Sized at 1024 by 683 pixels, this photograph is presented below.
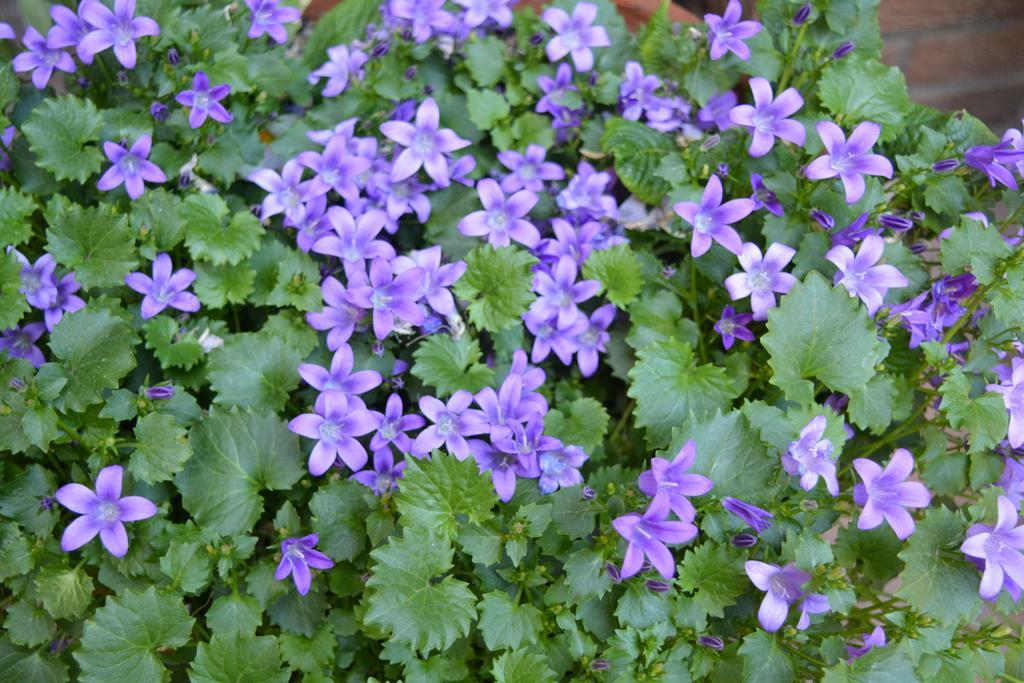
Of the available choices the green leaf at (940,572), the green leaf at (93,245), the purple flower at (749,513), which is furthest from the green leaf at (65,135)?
the green leaf at (940,572)

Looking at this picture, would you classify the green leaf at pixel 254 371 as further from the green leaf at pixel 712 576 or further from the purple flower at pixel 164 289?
the green leaf at pixel 712 576

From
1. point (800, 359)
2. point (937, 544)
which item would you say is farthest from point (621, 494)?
point (937, 544)

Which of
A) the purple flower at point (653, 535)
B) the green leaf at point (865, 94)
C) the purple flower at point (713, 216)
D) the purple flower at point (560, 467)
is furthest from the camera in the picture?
the green leaf at point (865, 94)

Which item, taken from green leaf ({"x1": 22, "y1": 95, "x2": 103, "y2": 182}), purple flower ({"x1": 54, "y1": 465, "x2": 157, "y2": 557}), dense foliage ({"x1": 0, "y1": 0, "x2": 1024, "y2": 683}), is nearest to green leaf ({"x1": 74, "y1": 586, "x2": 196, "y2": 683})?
dense foliage ({"x1": 0, "y1": 0, "x2": 1024, "y2": 683})

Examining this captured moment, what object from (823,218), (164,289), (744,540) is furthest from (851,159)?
(164,289)

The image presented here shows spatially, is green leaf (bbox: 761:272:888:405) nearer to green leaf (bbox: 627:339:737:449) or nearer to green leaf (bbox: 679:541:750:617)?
green leaf (bbox: 627:339:737:449)

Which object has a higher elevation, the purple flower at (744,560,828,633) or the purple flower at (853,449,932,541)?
the purple flower at (853,449,932,541)

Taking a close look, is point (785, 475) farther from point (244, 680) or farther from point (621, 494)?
point (244, 680)
